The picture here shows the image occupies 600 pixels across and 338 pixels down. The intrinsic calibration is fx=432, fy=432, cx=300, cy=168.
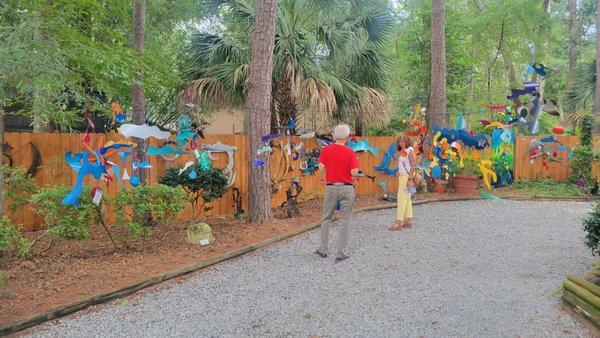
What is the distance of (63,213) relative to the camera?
5.10 m

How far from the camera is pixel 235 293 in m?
4.47

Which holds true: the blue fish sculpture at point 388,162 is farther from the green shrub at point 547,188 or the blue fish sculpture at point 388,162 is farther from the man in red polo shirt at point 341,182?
the man in red polo shirt at point 341,182

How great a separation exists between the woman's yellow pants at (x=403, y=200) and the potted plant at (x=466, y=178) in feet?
14.8

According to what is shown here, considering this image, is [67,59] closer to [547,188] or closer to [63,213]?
[63,213]

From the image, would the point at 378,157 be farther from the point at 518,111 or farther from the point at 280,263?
the point at 280,263

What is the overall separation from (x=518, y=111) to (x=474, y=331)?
878 centimetres

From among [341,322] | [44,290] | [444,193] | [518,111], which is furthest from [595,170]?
[44,290]

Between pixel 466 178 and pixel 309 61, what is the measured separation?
5.22 metres

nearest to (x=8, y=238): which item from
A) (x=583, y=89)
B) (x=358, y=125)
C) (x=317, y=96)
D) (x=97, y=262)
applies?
(x=97, y=262)

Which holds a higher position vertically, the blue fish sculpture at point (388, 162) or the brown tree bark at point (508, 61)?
the brown tree bark at point (508, 61)

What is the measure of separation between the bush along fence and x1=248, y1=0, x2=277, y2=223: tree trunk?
37 centimetres

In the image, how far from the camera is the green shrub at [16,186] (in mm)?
5453

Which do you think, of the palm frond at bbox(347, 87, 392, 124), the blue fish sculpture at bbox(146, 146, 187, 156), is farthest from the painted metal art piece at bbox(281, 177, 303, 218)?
the palm frond at bbox(347, 87, 392, 124)

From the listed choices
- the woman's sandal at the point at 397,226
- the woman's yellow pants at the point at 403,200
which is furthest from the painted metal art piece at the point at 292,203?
the woman's yellow pants at the point at 403,200
